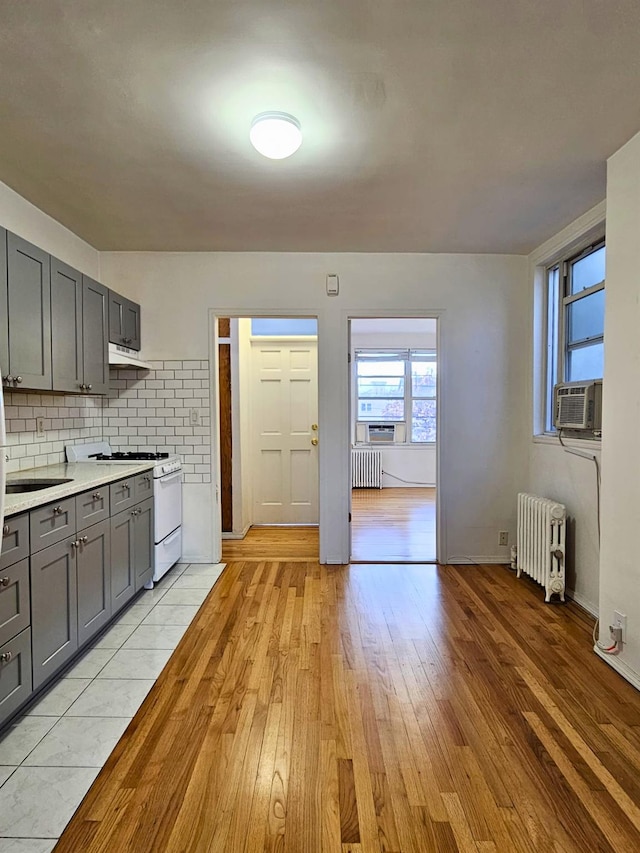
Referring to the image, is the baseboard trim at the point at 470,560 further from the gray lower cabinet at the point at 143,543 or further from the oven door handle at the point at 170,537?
the gray lower cabinet at the point at 143,543

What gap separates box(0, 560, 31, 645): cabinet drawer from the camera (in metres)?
1.68

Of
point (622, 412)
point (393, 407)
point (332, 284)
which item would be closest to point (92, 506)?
point (332, 284)

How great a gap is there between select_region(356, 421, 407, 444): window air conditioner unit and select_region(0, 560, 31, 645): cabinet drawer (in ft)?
20.7

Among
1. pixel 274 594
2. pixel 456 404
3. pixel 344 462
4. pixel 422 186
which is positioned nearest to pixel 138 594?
pixel 274 594

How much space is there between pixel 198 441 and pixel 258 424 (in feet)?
4.86

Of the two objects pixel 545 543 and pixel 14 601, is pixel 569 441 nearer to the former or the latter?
pixel 545 543

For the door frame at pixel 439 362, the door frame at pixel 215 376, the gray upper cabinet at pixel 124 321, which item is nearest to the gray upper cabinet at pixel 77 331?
the gray upper cabinet at pixel 124 321

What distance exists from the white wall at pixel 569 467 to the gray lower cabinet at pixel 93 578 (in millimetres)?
2853

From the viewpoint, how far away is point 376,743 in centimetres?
172

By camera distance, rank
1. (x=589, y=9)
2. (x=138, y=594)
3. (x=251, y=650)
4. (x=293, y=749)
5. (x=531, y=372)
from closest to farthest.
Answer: (x=589, y=9), (x=293, y=749), (x=251, y=650), (x=138, y=594), (x=531, y=372)

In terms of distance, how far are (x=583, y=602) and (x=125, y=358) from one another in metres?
3.58

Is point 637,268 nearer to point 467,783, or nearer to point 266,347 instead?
point 467,783

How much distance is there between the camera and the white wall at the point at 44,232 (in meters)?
2.60

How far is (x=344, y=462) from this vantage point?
375cm
